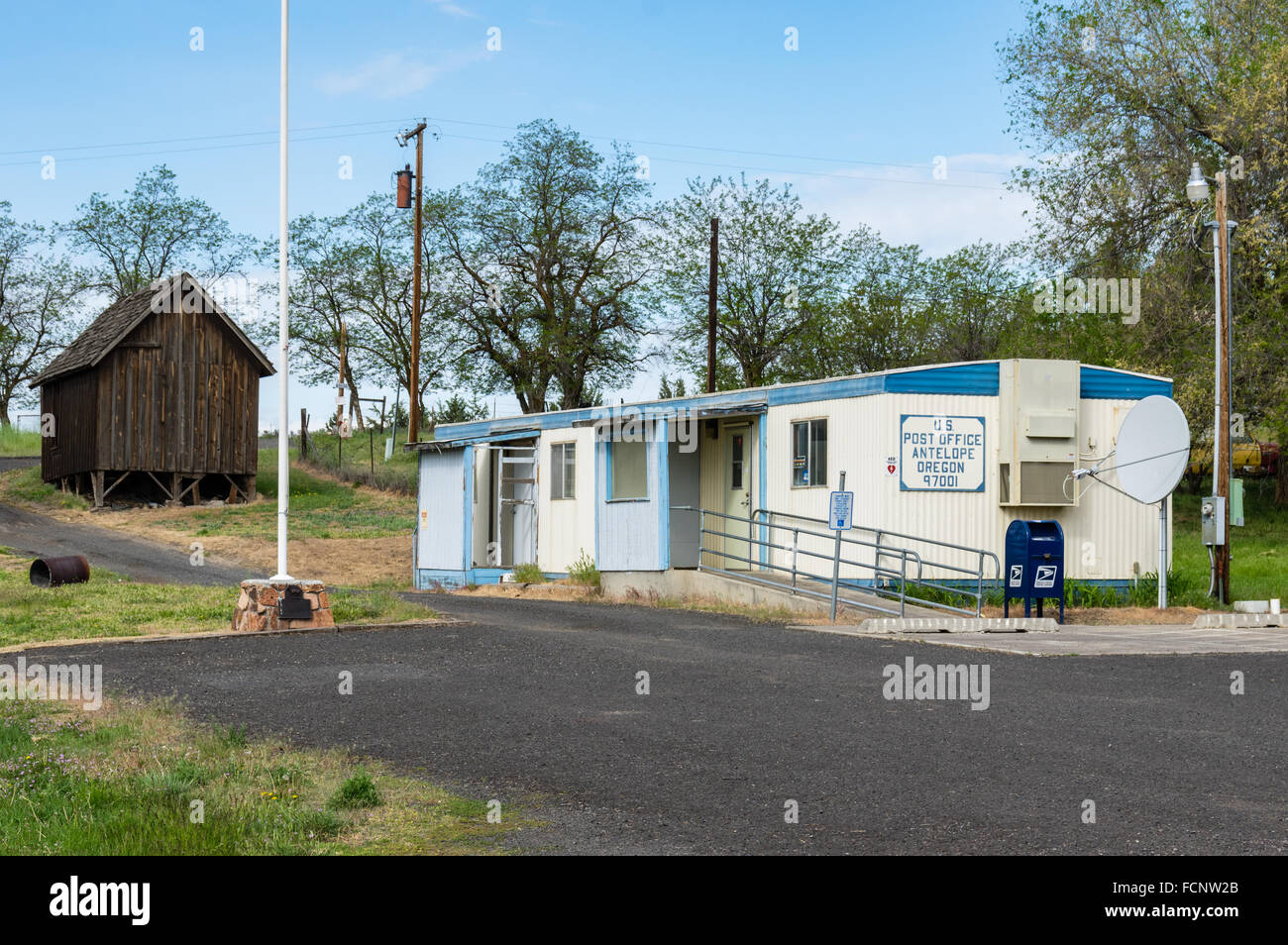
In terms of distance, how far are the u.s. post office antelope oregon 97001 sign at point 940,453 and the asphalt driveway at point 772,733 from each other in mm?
4570

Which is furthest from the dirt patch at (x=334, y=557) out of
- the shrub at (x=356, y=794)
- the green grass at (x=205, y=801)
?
the shrub at (x=356, y=794)

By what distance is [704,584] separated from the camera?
1864cm

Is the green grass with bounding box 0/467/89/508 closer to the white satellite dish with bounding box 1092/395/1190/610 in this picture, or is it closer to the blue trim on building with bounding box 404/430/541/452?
the blue trim on building with bounding box 404/430/541/452

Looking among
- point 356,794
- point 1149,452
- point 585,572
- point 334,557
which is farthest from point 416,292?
point 356,794

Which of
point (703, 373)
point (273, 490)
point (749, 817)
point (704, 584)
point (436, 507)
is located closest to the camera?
point (749, 817)

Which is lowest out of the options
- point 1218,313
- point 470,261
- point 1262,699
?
point 1262,699

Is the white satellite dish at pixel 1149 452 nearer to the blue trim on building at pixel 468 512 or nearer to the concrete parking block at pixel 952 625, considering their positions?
the concrete parking block at pixel 952 625

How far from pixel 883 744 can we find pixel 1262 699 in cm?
396

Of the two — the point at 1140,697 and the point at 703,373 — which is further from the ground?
the point at 703,373

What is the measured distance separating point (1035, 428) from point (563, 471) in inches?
318

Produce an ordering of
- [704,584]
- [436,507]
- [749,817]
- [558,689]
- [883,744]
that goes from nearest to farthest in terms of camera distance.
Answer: [749,817] < [883,744] < [558,689] < [704,584] < [436,507]

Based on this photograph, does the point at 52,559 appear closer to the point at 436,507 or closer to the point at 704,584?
the point at 436,507

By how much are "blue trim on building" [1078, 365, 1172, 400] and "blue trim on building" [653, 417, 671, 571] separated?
6.13 meters
